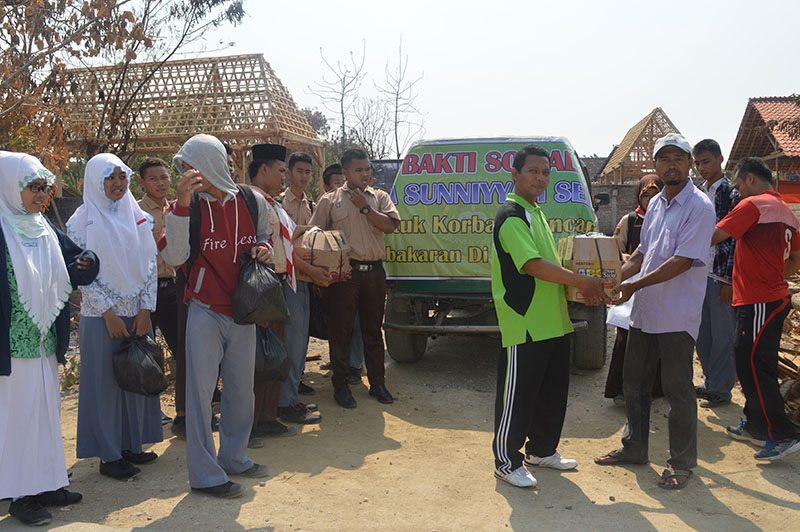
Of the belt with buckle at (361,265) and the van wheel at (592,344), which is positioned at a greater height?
the belt with buckle at (361,265)

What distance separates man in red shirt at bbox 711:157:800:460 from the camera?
4.31 metres

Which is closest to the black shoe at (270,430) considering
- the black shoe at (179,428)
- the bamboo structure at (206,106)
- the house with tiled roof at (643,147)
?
the black shoe at (179,428)

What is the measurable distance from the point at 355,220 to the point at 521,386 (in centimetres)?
228

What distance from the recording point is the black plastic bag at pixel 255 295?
359 centimetres

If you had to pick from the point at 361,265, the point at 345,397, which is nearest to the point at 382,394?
the point at 345,397

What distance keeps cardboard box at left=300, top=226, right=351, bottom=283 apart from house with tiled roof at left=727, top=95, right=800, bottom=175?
52.9 feet

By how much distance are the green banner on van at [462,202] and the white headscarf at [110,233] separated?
2582mm

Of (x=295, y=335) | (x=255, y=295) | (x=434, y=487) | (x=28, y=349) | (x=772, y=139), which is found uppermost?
(x=772, y=139)

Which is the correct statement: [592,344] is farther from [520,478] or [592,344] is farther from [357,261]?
[520,478]

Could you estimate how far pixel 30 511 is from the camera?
3.37 meters

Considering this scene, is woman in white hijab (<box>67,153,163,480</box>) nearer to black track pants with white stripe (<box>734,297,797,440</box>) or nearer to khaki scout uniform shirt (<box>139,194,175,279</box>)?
khaki scout uniform shirt (<box>139,194,175,279</box>)

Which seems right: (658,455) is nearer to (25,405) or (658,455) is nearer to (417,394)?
(417,394)

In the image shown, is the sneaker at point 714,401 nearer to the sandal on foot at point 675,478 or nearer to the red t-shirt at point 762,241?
the red t-shirt at point 762,241

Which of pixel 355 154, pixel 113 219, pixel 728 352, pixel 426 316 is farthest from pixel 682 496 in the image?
pixel 113 219
